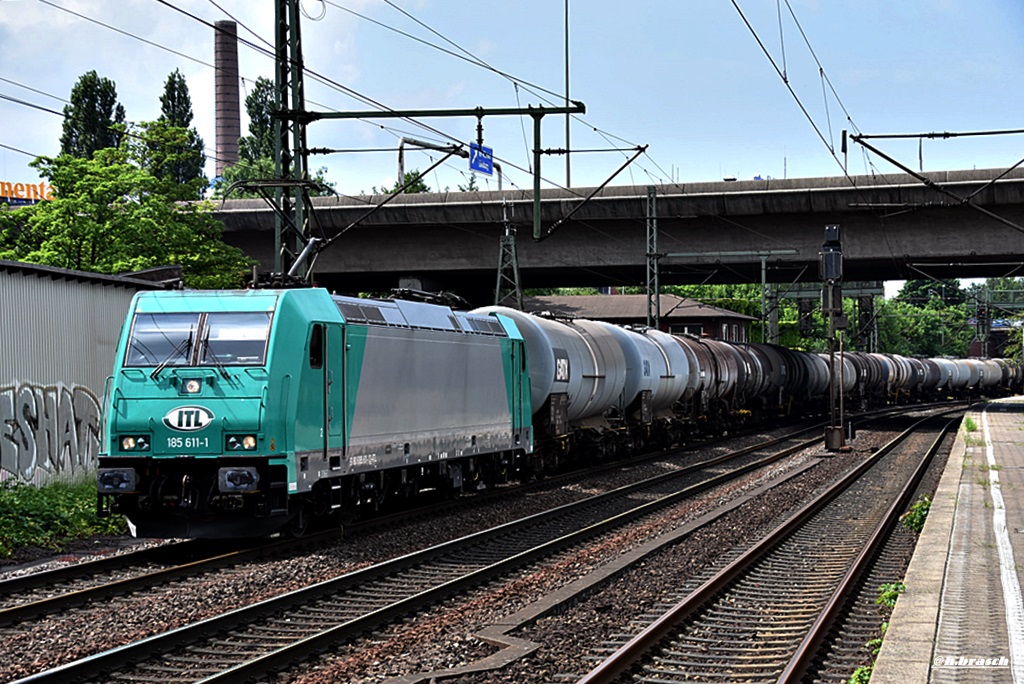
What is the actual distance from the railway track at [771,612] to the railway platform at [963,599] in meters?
0.65

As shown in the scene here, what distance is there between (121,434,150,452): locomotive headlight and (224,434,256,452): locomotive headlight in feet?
3.22

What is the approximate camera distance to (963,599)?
33.3 feet

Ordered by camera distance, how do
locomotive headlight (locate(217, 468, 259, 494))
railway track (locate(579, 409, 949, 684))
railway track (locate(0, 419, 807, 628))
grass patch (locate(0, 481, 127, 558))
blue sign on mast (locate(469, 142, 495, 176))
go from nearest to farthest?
railway track (locate(579, 409, 949, 684)) < railway track (locate(0, 419, 807, 628)) < locomotive headlight (locate(217, 468, 259, 494)) < grass patch (locate(0, 481, 127, 558)) < blue sign on mast (locate(469, 142, 495, 176))

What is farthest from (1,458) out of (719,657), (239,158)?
(239,158)

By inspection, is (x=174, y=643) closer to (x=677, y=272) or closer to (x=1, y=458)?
(x=1, y=458)

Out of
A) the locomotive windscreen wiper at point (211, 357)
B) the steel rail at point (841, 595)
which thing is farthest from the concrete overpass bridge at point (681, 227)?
the locomotive windscreen wiper at point (211, 357)

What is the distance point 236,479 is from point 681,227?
31.6 metres

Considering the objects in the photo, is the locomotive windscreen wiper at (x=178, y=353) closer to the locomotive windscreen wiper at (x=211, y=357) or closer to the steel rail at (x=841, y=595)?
the locomotive windscreen wiper at (x=211, y=357)

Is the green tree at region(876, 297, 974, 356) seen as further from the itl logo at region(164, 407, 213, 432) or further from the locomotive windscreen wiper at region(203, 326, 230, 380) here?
the itl logo at region(164, 407, 213, 432)

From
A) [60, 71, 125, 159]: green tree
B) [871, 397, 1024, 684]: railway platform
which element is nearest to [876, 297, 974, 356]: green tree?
[60, 71, 125, 159]: green tree

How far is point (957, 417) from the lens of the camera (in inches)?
2263

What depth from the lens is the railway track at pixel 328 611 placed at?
8891 mm

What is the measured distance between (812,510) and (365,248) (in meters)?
27.0

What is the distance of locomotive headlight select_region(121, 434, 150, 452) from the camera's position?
1414 cm
